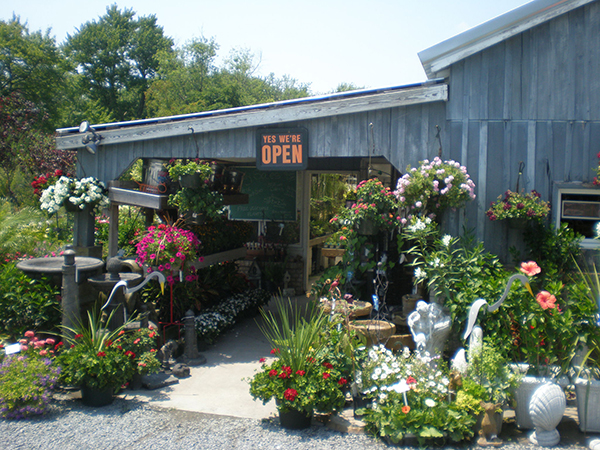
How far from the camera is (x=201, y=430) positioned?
13.7ft

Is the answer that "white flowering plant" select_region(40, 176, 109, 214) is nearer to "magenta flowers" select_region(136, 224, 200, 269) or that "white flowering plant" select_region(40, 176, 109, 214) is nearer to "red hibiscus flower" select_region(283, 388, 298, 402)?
"magenta flowers" select_region(136, 224, 200, 269)

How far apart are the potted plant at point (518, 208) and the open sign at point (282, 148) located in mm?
2210

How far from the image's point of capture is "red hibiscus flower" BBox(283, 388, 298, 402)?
3975 millimetres

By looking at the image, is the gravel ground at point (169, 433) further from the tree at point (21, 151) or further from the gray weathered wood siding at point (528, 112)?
the tree at point (21, 151)

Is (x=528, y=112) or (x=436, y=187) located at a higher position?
(x=528, y=112)

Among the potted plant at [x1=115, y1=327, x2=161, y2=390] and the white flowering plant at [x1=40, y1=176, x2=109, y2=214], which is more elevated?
the white flowering plant at [x1=40, y1=176, x2=109, y2=214]

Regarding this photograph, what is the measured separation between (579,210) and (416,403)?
3008mm

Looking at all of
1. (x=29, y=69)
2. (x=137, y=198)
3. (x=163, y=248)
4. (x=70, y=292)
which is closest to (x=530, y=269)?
(x=163, y=248)

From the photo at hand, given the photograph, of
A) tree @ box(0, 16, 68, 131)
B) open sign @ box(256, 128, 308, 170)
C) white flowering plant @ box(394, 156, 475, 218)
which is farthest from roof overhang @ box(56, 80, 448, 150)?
tree @ box(0, 16, 68, 131)

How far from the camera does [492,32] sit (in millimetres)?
5160

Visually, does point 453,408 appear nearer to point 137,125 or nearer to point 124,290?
point 124,290

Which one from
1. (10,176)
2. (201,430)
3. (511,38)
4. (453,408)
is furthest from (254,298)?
(10,176)

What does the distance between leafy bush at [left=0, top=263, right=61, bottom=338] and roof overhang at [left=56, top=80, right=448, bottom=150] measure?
2.16 metres

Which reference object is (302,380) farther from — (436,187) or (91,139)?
(91,139)
